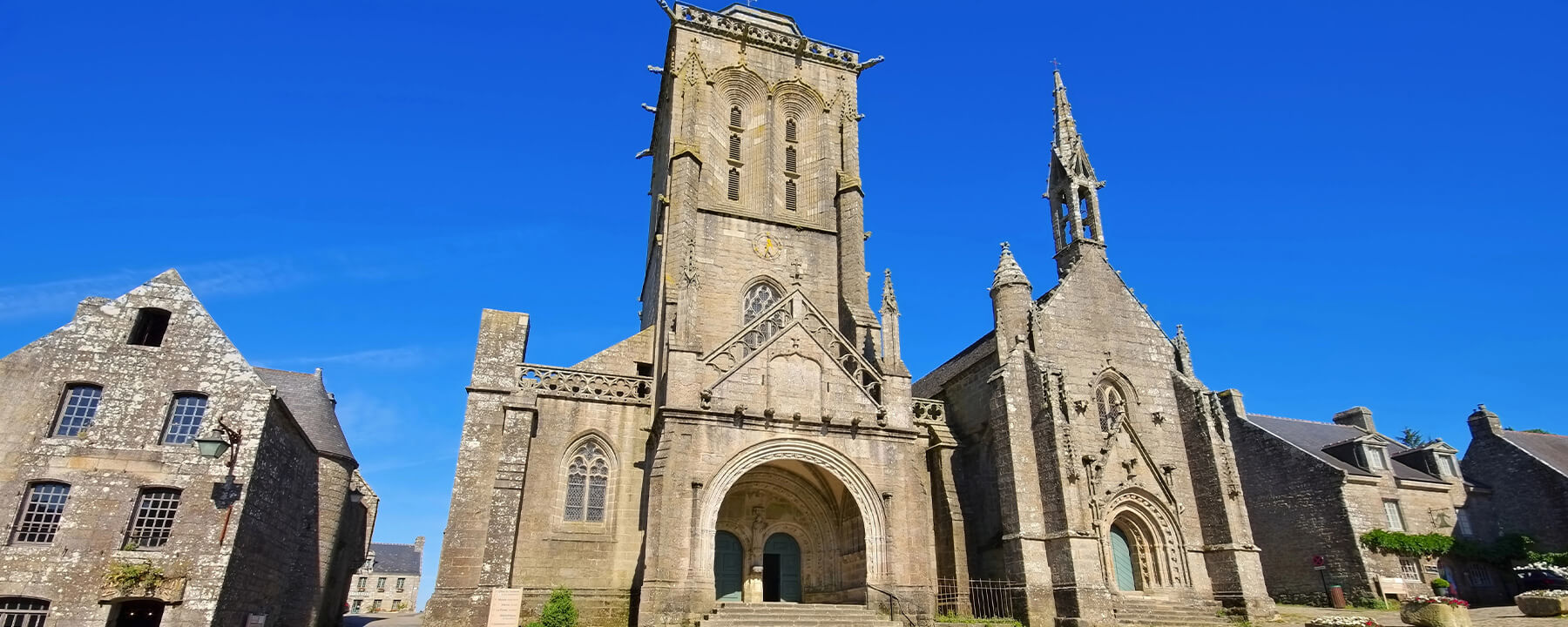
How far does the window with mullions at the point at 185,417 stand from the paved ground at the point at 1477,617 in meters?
25.9

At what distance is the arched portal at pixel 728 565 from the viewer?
71.2 feet

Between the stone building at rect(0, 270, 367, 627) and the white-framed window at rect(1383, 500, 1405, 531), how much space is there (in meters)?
33.1

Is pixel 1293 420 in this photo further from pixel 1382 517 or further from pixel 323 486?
pixel 323 486

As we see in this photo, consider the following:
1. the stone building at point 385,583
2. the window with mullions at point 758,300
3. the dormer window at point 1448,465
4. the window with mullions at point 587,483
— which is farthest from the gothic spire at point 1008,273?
the stone building at point 385,583

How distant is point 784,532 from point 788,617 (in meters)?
5.31

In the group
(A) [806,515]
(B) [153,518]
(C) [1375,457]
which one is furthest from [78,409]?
(C) [1375,457]

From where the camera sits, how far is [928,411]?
23844 mm

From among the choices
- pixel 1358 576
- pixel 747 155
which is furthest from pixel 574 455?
pixel 1358 576

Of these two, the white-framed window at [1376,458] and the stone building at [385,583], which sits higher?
the white-framed window at [1376,458]

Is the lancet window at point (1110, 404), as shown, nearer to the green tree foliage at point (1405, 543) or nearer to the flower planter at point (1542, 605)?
the green tree foliage at point (1405, 543)

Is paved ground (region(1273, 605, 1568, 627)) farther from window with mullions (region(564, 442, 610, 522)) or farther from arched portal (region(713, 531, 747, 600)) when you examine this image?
window with mullions (region(564, 442, 610, 522))

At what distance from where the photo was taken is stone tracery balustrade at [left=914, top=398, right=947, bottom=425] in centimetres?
2364

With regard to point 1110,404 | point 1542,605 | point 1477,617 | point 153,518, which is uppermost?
point 1110,404

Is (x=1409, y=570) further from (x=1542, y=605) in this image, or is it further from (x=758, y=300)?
(x=758, y=300)
